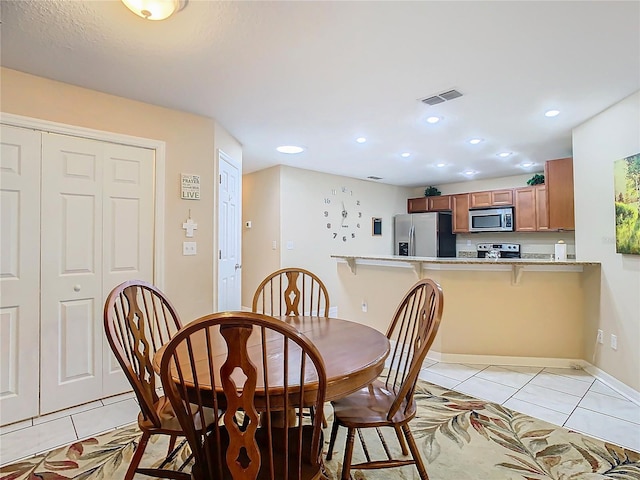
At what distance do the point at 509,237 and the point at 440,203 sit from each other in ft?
4.12

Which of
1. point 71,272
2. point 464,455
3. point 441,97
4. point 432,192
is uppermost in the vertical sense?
point 441,97

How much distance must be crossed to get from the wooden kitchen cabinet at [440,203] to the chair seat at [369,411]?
16.7ft

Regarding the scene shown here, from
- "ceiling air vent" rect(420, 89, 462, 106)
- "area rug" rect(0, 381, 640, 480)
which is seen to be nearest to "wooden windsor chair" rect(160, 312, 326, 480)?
"area rug" rect(0, 381, 640, 480)

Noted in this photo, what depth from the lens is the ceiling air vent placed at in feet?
8.73

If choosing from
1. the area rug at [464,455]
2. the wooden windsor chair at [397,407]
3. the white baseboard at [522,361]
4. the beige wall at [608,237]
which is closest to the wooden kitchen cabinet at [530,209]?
the beige wall at [608,237]

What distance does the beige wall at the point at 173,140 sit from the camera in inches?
96.3

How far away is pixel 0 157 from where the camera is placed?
2287 mm

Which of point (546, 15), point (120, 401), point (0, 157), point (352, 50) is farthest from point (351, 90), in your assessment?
point (120, 401)

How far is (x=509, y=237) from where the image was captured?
234 inches

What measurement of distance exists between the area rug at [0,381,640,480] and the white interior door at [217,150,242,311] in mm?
1626

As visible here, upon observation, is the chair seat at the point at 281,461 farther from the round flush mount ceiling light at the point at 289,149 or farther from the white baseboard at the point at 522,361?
the round flush mount ceiling light at the point at 289,149

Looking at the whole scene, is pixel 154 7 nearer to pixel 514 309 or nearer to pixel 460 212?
pixel 514 309

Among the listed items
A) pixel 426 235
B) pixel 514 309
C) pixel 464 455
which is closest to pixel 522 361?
pixel 514 309

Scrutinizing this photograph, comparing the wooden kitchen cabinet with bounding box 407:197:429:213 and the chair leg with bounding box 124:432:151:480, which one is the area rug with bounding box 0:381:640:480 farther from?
the wooden kitchen cabinet with bounding box 407:197:429:213
